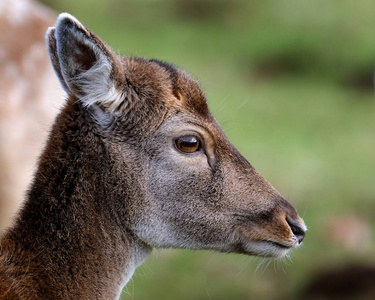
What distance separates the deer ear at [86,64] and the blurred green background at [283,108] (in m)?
1.98

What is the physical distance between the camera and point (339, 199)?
381 inches

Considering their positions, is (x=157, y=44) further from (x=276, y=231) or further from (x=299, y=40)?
(x=276, y=231)

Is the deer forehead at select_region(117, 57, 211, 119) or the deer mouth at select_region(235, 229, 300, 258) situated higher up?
the deer forehead at select_region(117, 57, 211, 119)

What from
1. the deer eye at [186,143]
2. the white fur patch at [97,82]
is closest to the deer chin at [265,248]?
the deer eye at [186,143]

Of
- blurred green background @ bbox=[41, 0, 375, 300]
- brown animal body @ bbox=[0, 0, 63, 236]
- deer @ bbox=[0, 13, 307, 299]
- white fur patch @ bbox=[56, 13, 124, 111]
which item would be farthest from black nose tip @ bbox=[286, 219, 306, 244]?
brown animal body @ bbox=[0, 0, 63, 236]

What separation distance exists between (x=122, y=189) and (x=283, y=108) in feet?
28.6

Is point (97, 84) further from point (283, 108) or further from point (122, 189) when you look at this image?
point (283, 108)

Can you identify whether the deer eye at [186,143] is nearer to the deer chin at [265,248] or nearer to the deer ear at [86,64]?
the deer ear at [86,64]

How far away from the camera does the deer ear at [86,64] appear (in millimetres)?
3873

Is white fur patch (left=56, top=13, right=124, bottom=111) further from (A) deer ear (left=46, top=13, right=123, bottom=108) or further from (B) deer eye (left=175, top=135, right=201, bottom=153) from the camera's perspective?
(B) deer eye (left=175, top=135, right=201, bottom=153)

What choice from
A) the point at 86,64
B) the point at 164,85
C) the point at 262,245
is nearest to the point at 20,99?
the point at 164,85

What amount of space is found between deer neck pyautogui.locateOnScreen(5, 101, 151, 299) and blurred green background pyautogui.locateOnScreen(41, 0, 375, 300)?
6.78 feet

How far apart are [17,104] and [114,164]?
→ 110 inches

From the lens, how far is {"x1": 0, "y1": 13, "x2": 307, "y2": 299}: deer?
3.96 metres
